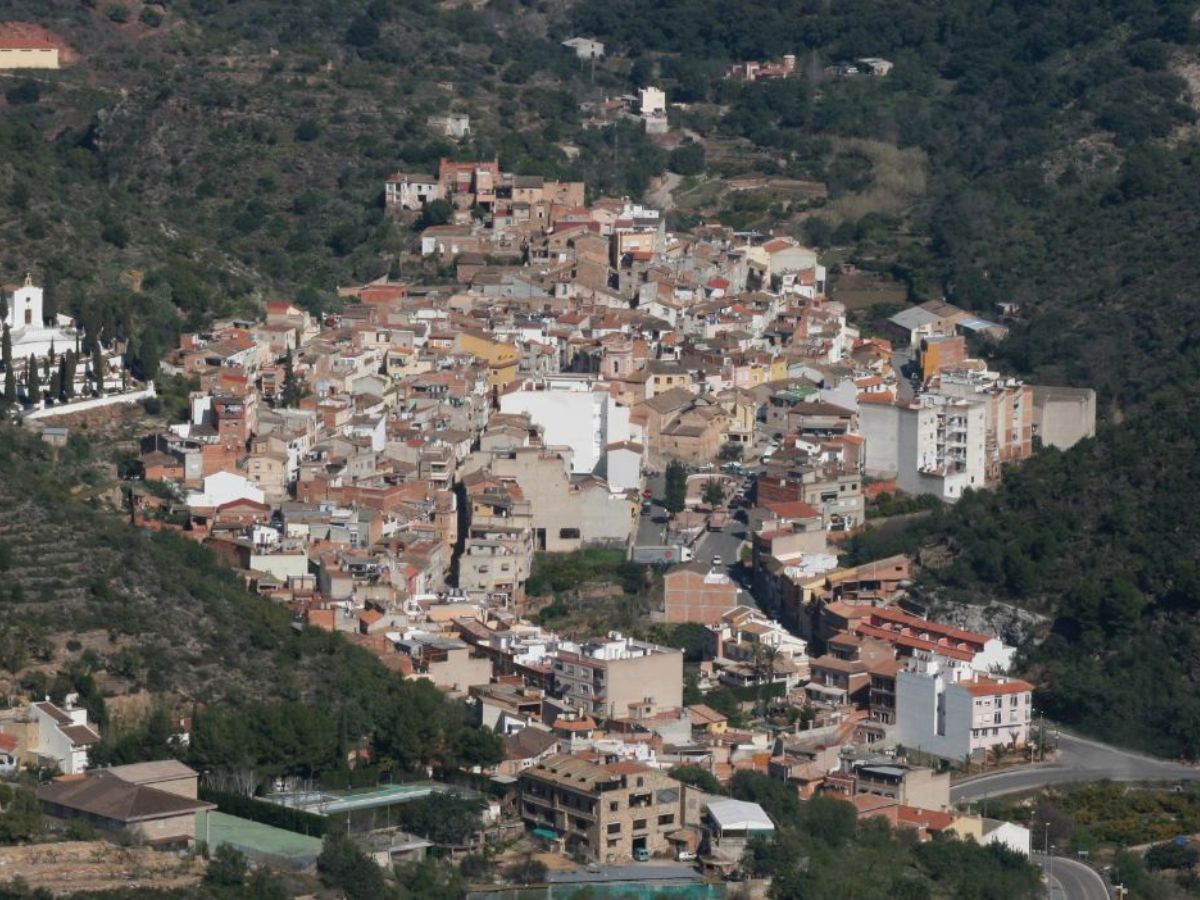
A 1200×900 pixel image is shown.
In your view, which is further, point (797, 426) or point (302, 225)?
point (302, 225)

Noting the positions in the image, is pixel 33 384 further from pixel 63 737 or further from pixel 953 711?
pixel 953 711

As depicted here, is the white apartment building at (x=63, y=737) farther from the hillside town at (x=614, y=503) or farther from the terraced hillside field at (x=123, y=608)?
the terraced hillside field at (x=123, y=608)

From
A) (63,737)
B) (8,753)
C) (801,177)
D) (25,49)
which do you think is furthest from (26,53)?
(8,753)

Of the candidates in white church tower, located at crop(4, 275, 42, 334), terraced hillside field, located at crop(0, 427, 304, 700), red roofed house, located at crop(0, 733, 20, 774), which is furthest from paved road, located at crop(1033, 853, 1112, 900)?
white church tower, located at crop(4, 275, 42, 334)

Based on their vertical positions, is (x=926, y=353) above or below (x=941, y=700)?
above

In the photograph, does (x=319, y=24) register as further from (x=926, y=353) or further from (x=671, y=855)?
(x=671, y=855)

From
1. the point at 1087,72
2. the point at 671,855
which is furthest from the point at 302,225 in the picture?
the point at 671,855

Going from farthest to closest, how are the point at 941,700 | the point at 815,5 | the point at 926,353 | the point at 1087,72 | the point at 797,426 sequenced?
the point at 815,5 < the point at 1087,72 < the point at 926,353 < the point at 797,426 < the point at 941,700
